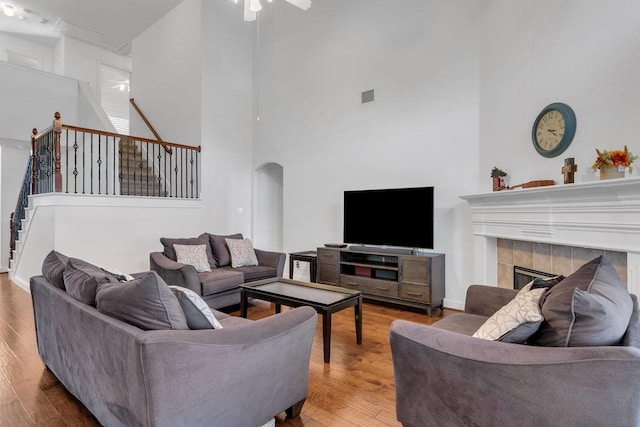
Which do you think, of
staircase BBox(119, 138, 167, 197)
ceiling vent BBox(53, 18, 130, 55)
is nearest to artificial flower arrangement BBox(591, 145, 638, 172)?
staircase BBox(119, 138, 167, 197)

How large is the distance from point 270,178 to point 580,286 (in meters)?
6.01

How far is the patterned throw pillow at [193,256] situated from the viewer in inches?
166

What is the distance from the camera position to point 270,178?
7.03m

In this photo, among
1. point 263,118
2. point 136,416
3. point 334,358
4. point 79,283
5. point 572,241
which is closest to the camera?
point 136,416

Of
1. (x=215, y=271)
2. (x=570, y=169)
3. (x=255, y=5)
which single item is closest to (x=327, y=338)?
(x=215, y=271)

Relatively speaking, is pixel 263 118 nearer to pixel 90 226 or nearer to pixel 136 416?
pixel 90 226

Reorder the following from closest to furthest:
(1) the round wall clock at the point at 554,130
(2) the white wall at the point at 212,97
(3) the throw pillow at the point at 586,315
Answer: (3) the throw pillow at the point at 586,315 → (1) the round wall clock at the point at 554,130 → (2) the white wall at the point at 212,97

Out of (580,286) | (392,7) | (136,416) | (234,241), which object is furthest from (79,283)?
(392,7)

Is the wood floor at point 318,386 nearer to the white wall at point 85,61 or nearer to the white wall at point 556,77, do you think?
the white wall at point 556,77

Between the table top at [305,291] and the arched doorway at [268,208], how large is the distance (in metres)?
3.28

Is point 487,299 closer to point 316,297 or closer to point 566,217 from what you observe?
point 566,217

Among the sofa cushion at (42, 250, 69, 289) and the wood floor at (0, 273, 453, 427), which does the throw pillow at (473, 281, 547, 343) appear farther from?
the sofa cushion at (42, 250, 69, 289)

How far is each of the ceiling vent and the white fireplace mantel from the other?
8.76 m

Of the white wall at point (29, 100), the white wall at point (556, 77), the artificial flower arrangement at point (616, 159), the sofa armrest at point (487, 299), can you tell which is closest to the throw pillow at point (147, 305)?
the sofa armrest at point (487, 299)
